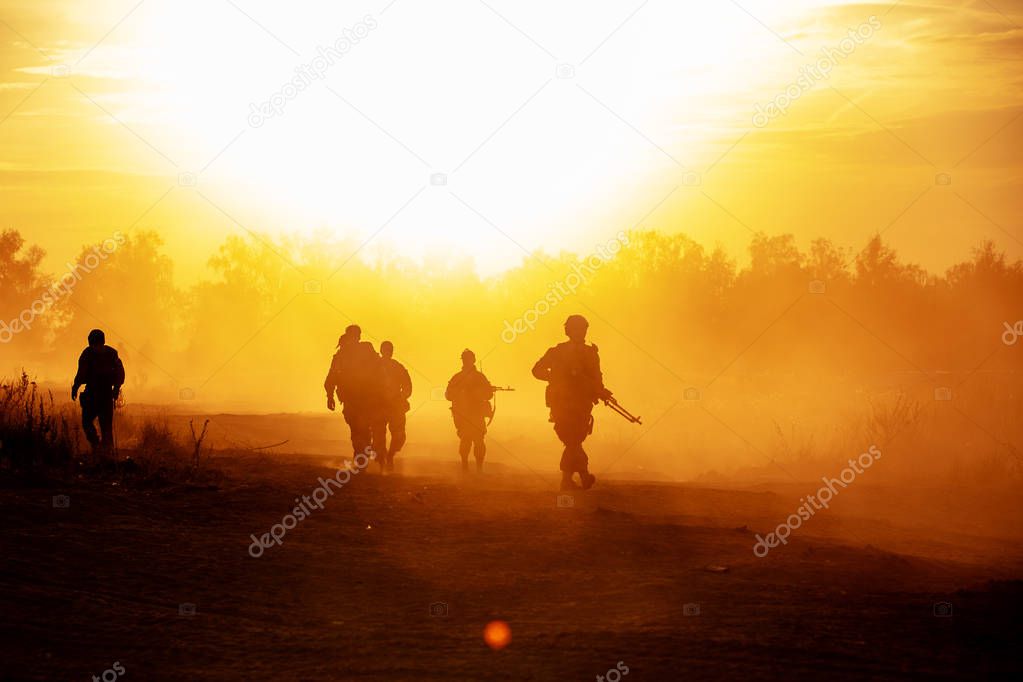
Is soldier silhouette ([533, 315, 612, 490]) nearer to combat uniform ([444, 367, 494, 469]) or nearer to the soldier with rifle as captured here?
the soldier with rifle

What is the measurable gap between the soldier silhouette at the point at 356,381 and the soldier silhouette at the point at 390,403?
0.19 meters

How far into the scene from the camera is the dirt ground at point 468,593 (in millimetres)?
8109

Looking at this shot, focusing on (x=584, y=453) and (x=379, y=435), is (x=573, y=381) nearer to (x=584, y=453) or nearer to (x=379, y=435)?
(x=584, y=453)

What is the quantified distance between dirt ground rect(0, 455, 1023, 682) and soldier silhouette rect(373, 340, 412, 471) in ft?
14.3

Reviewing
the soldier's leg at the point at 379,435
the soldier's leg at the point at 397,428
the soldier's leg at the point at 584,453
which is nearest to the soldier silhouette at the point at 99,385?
the soldier's leg at the point at 379,435

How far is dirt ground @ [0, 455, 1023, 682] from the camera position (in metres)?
8.11

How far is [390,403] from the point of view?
1997 cm

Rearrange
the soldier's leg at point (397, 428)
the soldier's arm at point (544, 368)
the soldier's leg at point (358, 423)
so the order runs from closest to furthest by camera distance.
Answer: the soldier's arm at point (544, 368) < the soldier's leg at point (358, 423) < the soldier's leg at point (397, 428)

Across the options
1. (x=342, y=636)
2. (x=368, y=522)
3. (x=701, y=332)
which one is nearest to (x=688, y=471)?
(x=368, y=522)

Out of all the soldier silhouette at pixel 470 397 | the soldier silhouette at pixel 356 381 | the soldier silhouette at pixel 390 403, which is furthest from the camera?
the soldier silhouette at pixel 470 397

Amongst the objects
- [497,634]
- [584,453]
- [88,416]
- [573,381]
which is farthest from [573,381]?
[497,634]

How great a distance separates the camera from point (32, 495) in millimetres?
12789

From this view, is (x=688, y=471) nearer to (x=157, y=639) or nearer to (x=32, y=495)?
(x=32, y=495)

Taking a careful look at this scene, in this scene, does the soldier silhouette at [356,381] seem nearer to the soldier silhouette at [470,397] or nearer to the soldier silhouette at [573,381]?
the soldier silhouette at [470,397]
